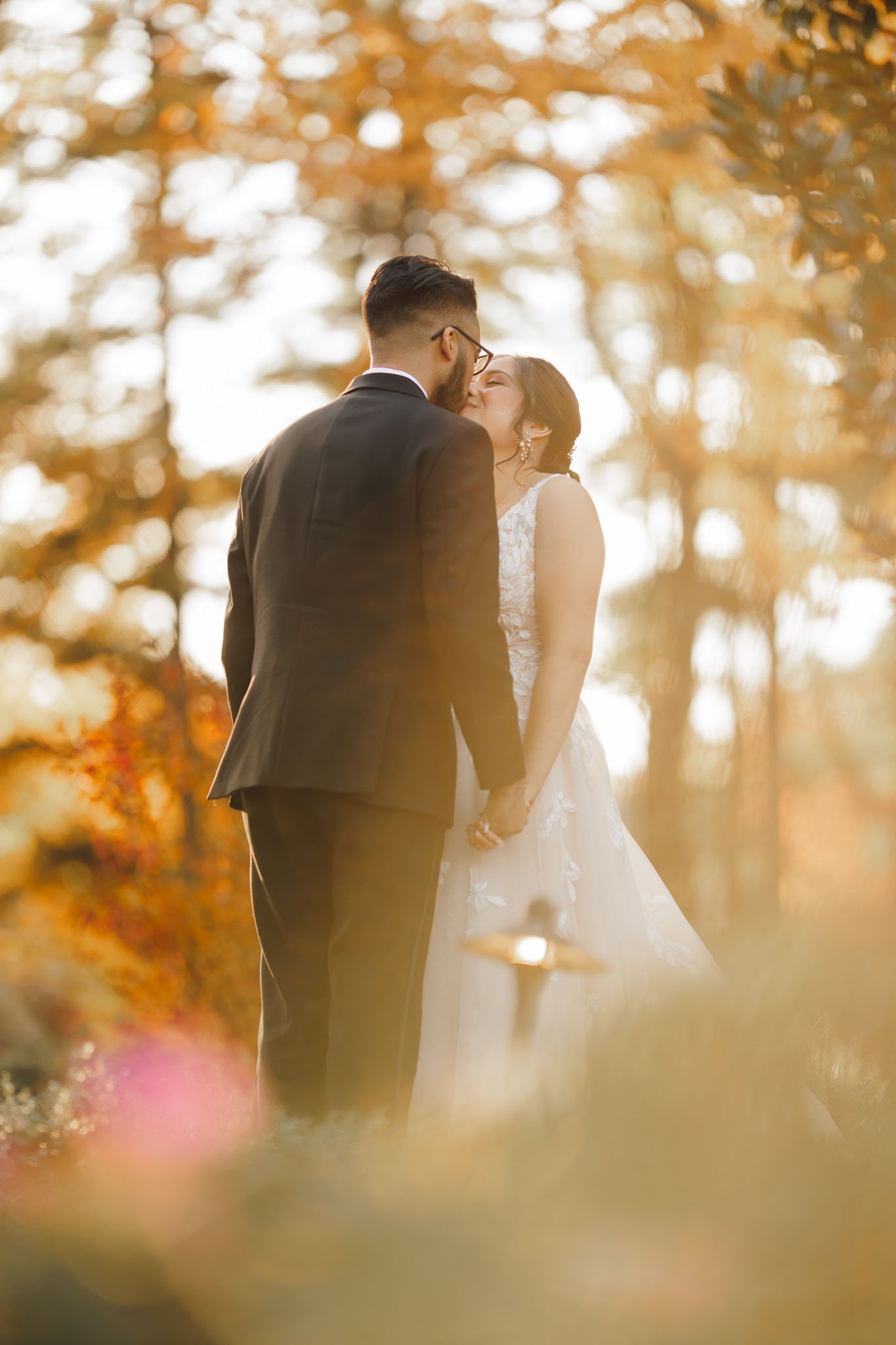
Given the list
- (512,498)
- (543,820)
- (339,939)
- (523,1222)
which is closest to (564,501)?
(512,498)

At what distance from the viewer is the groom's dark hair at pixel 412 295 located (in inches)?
98.9

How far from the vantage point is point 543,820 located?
2.91 metres

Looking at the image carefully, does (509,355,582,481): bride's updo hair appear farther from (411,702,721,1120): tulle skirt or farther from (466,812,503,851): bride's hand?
(466,812,503,851): bride's hand

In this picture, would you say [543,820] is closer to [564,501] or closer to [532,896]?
[532,896]

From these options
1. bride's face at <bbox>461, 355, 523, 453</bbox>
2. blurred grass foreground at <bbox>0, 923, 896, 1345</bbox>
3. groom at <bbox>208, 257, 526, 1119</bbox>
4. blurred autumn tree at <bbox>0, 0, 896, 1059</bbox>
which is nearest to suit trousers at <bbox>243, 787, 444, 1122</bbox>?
groom at <bbox>208, 257, 526, 1119</bbox>

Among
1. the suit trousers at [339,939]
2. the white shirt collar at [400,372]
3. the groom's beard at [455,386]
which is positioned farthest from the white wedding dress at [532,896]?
the white shirt collar at [400,372]

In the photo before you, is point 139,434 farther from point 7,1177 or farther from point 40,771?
point 7,1177

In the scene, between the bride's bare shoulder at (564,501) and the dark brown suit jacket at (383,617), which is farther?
the bride's bare shoulder at (564,501)

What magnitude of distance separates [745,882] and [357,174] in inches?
222

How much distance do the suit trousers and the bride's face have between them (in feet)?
3.86

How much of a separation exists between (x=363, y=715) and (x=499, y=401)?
1149 millimetres

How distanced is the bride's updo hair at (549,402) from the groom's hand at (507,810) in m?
0.93

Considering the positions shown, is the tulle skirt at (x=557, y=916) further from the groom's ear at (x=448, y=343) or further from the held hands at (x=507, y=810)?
the groom's ear at (x=448, y=343)

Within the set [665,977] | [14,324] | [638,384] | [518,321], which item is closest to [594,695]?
[638,384]
